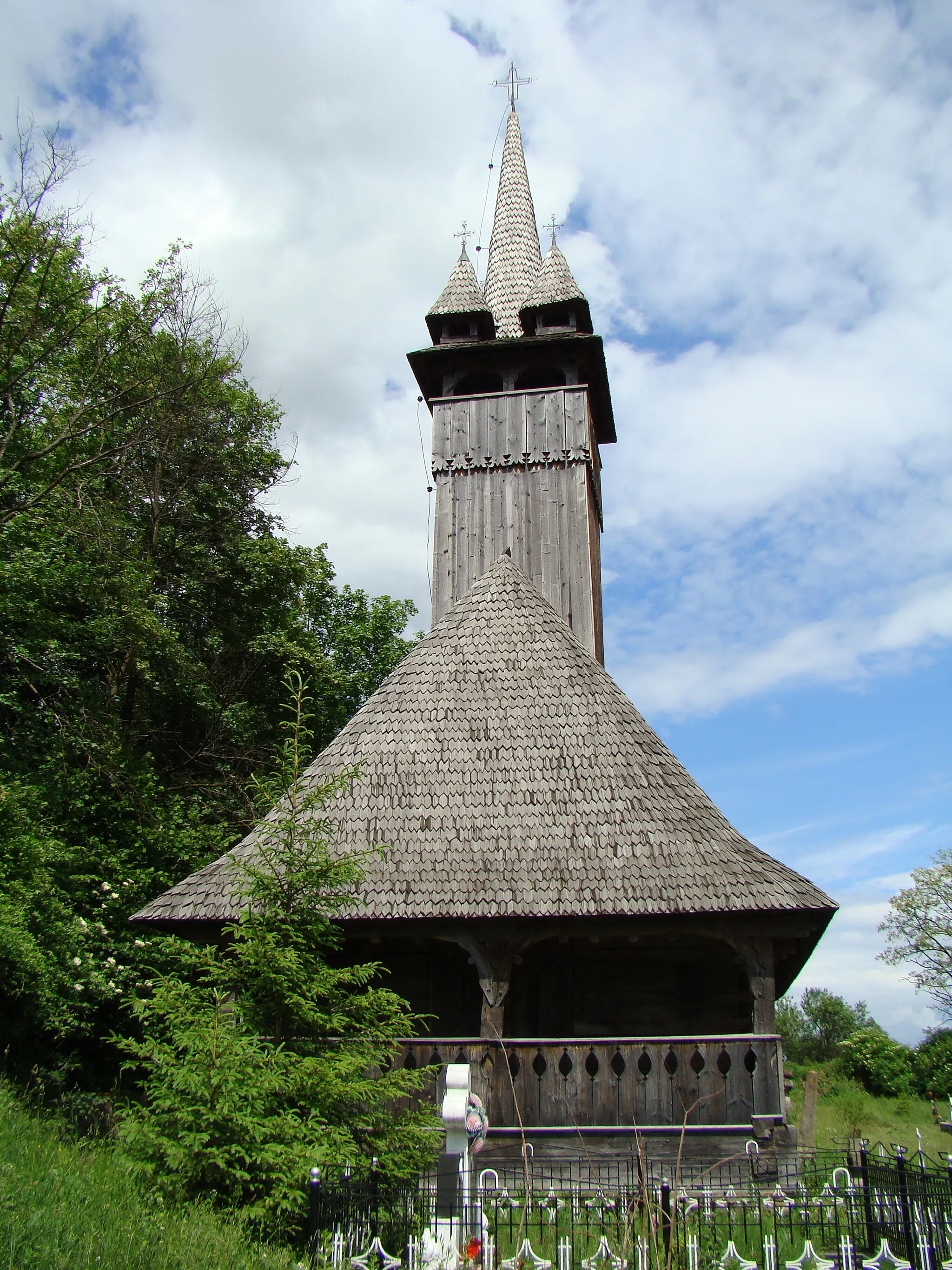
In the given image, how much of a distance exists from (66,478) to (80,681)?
10.7 feet

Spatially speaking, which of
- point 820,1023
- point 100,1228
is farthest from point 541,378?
point 820,1023

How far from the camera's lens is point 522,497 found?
1622 cm

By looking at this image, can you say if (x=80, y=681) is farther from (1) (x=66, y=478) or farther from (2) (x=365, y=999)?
(2) (x=365, y=999)

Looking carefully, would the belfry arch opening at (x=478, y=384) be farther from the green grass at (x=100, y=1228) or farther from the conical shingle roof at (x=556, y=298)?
the green grass at (x=100, y=1228)

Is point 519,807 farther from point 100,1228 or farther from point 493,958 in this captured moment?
point 100,1228

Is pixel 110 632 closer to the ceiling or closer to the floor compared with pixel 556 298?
closer to the floor

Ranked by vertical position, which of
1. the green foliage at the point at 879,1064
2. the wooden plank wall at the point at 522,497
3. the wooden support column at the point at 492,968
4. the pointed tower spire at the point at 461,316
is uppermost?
the pointed tower spire at the point at 461,316

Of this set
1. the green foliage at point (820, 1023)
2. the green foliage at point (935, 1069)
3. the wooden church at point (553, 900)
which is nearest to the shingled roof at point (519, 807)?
the wooden church at point (553, 900)

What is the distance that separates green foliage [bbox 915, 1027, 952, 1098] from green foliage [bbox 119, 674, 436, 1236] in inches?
875

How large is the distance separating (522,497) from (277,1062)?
11.0 meters

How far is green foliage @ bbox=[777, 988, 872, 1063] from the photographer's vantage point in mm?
44594

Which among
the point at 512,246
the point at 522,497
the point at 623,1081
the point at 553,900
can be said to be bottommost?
the point at 623,1081

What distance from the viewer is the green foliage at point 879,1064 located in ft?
89.3

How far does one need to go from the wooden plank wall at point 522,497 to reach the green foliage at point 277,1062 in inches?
316
